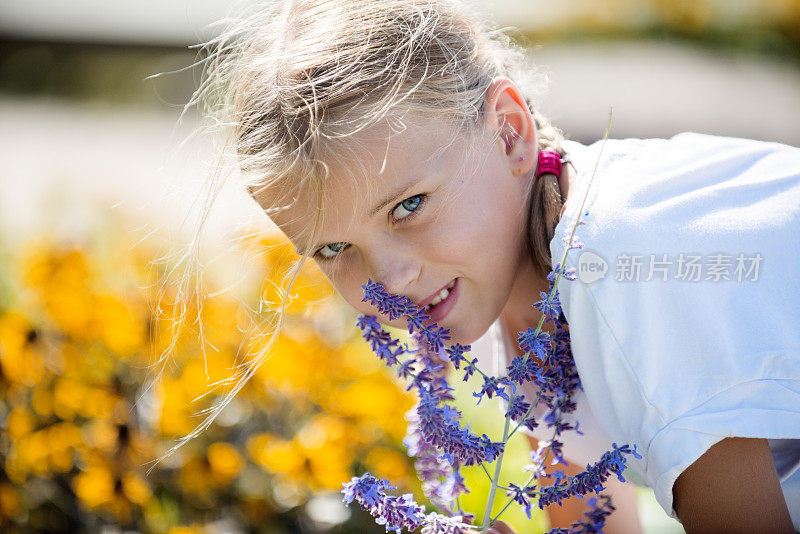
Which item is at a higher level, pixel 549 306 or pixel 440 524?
pixel 549 306

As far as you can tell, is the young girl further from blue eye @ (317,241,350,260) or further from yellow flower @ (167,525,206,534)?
yellow flower @ (167,525,206,534)

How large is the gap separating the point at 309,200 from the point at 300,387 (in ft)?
3.45

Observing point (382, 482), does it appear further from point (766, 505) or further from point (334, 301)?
point (334, 301)

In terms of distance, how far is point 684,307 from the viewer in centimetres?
122

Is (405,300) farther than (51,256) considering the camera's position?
No

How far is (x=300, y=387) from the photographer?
2289mm

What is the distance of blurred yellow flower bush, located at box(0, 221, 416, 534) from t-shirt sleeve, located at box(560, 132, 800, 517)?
1.06m

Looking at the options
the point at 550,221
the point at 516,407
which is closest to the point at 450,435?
the point at 516,407

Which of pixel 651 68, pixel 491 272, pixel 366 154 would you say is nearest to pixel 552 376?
pixel 491 272

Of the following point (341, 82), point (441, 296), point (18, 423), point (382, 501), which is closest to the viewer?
point (382, 501)

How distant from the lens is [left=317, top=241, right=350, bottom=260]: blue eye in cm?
140

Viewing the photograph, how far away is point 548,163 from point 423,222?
1.06 feet

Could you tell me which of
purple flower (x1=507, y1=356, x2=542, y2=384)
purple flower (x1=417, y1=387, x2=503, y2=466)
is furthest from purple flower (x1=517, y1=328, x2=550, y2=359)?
purple flower (x1=417, y1=387, x2=503, y2=466)

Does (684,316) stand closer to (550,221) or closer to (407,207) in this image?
(550,221)
